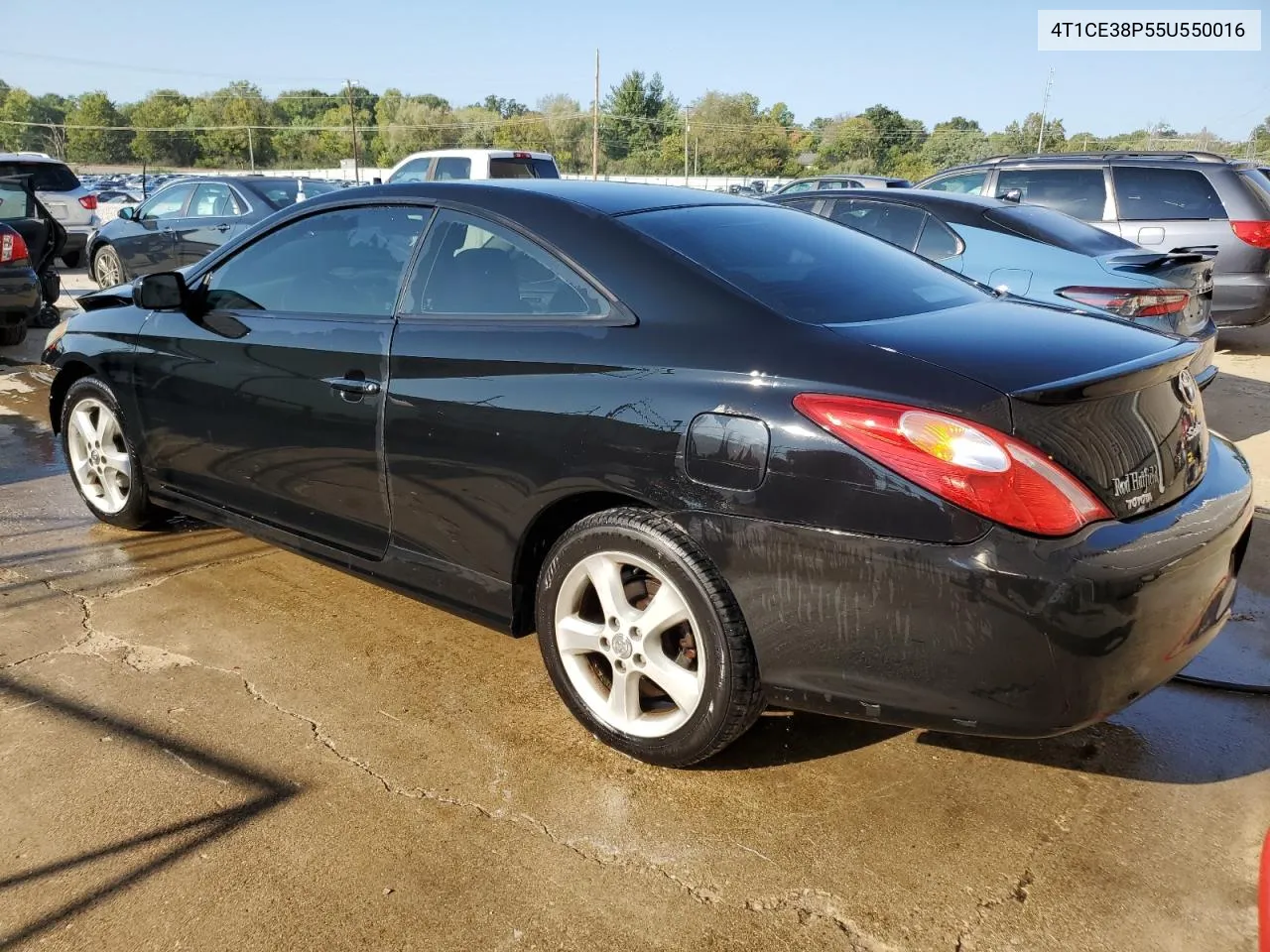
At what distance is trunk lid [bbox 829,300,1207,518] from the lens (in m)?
2.18

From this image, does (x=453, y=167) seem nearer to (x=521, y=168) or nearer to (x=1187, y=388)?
(x=521, y=168)

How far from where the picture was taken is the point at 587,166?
71.6 meters

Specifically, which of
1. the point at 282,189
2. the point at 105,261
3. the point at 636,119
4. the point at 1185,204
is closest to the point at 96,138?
the point at 636,119

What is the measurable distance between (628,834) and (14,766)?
5.47ft

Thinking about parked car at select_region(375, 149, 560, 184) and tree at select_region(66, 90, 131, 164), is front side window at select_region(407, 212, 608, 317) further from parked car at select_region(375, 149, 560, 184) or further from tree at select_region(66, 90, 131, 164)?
tree at select_region(66, 90, 131, 164)

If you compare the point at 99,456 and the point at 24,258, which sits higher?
the point at 24,258

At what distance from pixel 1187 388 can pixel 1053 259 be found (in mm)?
3557

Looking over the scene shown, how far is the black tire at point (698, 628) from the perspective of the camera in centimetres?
241

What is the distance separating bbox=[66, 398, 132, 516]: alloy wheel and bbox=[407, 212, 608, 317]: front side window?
6.47 ft

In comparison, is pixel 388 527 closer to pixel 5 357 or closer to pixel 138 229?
pixel 5 357

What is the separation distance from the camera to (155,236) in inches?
442

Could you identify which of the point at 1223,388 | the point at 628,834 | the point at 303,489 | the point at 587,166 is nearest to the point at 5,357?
the point at 303,489

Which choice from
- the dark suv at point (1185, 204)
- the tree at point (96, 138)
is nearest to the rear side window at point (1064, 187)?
the dark suv at point (1185, 204)

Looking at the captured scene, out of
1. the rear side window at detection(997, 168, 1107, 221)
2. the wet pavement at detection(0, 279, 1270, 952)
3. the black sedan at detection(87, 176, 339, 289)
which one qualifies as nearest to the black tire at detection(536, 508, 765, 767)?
the wet pavement at detection(0, 279, 1270, 952)
